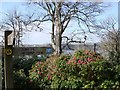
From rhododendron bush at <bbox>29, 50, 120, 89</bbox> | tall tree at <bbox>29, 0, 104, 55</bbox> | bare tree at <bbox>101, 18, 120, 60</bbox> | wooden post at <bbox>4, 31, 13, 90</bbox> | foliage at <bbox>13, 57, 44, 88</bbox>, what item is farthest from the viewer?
tall tree at <bbox>29, 0, 104, 55</bbox>

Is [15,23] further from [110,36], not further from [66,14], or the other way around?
[110,36]

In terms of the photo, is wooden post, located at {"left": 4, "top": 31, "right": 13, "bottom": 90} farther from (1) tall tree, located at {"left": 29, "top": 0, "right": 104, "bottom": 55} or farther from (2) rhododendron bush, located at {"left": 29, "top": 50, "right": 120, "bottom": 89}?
(1) tall tree, located at {"left": 29, "top": 0, "right": 104, "bottom": 55}

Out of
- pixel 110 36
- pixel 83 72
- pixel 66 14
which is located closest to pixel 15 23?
pixel 66 14

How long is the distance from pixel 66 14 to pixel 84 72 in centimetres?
216

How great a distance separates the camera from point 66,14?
489 centimetres

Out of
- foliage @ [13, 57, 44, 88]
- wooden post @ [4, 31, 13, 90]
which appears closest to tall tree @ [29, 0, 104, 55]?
foliage @ [13, 57, 44, 88]

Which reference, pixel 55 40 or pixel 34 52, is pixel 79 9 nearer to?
pixel 55 40

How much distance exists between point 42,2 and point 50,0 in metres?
0.20

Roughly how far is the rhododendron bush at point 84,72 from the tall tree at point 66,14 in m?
1.45

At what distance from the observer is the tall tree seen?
4684 millimetres

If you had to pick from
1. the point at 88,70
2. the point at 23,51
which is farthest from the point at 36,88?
the point at 88,70

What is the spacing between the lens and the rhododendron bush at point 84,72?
296 centimetres

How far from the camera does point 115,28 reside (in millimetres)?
4609

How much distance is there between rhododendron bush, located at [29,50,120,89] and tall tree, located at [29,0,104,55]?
145cm
